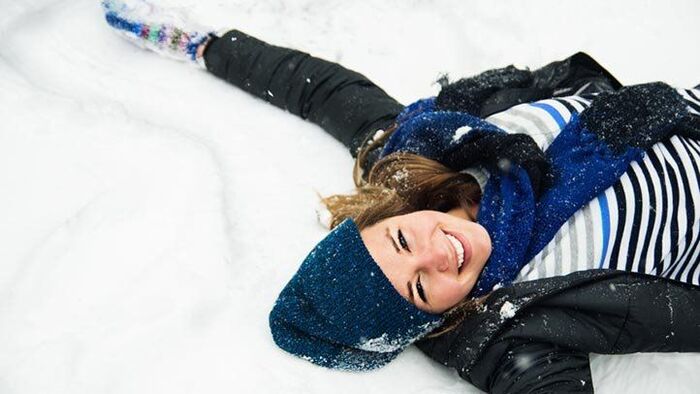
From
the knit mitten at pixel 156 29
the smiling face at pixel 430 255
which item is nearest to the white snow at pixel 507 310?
the smiling face at pixel 430 255

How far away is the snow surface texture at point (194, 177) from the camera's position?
1.61m

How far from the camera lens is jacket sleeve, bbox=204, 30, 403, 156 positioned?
7.56 feet

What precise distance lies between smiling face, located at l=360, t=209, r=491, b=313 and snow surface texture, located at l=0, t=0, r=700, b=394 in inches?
11.1

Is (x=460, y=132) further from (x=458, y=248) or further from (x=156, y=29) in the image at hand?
(x=156, y=29)

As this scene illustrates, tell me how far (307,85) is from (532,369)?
56.9 inches

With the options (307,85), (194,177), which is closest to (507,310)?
(194,177)

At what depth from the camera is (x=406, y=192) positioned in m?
1.80

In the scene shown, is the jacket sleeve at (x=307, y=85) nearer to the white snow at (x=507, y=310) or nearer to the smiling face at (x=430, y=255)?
the smiling face at (x=430, y=255)

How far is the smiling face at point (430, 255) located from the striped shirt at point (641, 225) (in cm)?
21

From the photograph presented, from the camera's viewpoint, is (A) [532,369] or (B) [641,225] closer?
(A) [532,369]


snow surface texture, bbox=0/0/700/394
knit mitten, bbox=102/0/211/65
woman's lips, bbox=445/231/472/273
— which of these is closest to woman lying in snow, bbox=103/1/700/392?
woman's lips, bbox=445/231/472/273

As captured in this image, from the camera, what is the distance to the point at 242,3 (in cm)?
283

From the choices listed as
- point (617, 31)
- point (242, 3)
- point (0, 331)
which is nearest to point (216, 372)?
point (0, 331)

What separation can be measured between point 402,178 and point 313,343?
58 cm
